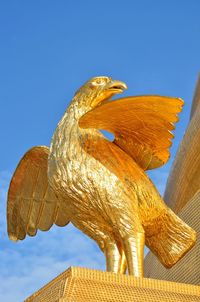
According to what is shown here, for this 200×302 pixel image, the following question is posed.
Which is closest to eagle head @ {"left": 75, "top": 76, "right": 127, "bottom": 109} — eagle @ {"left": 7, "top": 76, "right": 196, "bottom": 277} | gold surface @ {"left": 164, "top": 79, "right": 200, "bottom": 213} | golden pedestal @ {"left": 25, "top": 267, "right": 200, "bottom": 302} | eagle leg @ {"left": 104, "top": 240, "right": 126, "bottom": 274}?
eagle @ {"left": 7, "top": 76, "right": 196, "bottom": 277}

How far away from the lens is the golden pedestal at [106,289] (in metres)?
4.38

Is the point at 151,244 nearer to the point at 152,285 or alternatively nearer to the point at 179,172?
the point at 152,285

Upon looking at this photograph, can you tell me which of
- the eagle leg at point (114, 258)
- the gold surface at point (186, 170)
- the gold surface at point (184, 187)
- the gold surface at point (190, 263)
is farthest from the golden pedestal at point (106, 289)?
the gold surface at point (186, 170)

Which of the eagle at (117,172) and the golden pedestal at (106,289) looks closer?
the golden pedestal at (106,289)

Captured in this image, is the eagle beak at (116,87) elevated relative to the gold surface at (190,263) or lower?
elevated

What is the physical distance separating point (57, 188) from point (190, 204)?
9.17 ft

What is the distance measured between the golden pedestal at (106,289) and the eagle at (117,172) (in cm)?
49

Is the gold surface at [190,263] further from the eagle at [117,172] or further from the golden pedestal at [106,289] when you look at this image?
the golden pedestal at [106,289]

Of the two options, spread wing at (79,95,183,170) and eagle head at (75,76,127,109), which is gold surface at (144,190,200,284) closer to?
Answer: spread wing at (79,95,183,170)

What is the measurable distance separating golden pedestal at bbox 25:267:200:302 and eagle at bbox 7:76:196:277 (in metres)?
0.49

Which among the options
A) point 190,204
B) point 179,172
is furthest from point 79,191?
point 179,172

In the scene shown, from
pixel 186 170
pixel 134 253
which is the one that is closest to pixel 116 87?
pixel 134 253

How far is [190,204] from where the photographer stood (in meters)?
7.75

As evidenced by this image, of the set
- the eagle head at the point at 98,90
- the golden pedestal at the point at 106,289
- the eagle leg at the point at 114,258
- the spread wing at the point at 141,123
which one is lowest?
the golden pedestal at the point at 106,289
